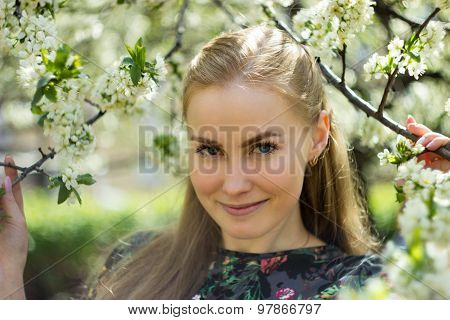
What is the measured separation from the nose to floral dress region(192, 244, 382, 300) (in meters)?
0.25

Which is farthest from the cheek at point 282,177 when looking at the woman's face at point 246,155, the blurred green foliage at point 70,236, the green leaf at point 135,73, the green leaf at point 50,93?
the blurred green foliage at point 70,236

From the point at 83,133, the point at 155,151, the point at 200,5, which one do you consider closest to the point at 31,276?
the point at 155,151

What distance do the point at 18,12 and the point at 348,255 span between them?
941 mm

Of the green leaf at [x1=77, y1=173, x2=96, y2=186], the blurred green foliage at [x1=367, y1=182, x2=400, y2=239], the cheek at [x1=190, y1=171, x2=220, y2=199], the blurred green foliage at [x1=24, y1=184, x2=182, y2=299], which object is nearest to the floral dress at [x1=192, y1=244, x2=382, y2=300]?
the cheek at [x1=190, y1=171, x2=220, y2=199]

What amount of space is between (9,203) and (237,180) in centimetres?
52

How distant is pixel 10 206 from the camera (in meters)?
1.38

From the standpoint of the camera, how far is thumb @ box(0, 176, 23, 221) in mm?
1350

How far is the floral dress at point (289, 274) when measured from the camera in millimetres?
1370

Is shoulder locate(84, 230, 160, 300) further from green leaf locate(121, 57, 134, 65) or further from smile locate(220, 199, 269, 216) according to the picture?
green leaf locate(121, 57, 134, 65)

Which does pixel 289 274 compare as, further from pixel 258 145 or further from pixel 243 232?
pixel 258 145

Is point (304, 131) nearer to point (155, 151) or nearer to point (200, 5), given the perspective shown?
point (155, 151)

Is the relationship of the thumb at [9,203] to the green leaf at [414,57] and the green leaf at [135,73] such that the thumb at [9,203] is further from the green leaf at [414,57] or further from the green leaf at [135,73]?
the green leaf at [414,57]

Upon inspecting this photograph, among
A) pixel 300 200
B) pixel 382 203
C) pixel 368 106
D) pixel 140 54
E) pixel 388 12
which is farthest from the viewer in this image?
pixel 382 203

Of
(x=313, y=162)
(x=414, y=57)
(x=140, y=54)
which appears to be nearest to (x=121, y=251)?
(x=313, y=162)
